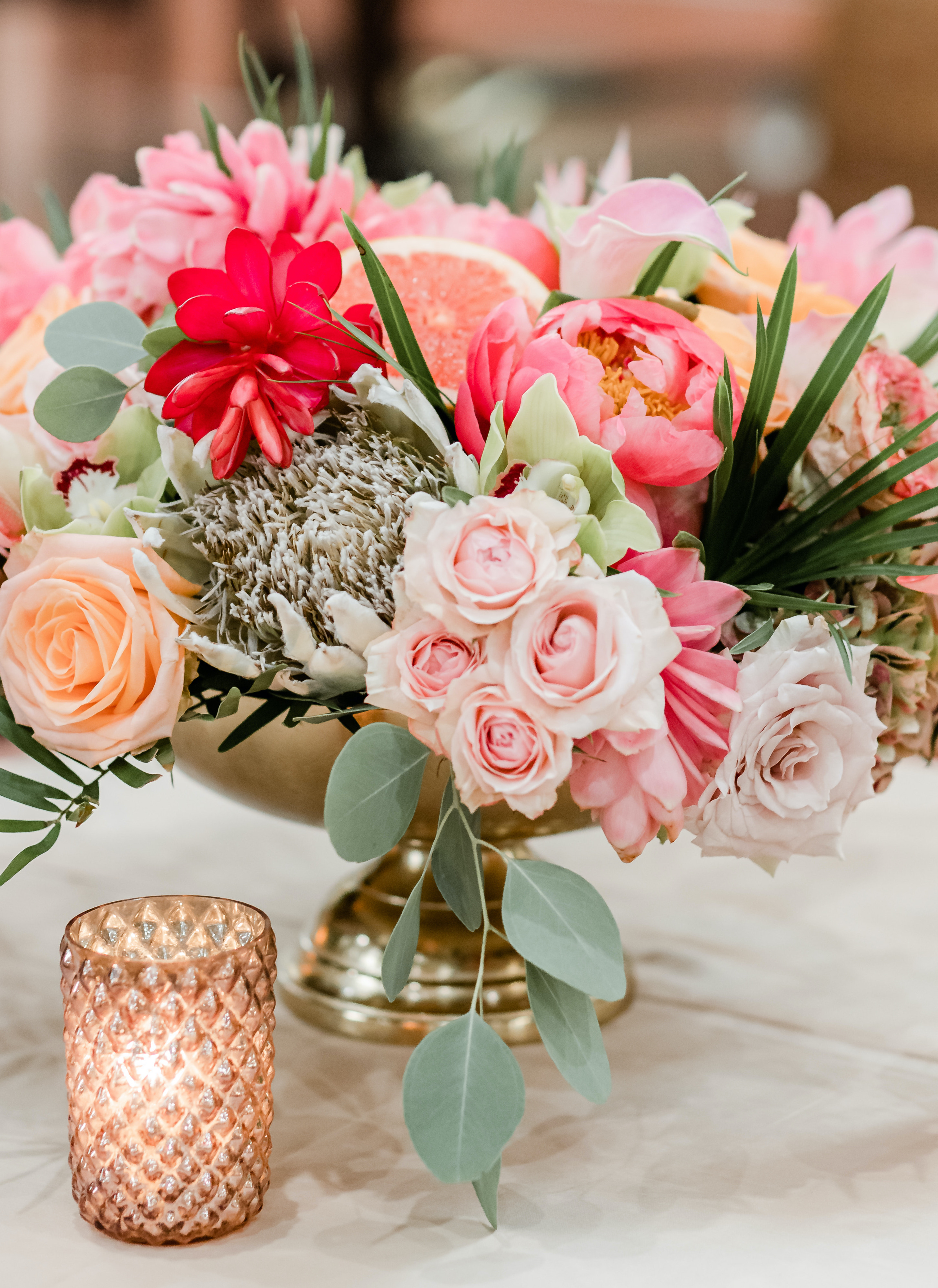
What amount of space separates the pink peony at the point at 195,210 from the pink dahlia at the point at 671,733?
10.8 inches

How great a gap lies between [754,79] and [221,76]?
905mm

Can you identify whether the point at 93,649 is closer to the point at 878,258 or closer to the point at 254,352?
the point at 254,352

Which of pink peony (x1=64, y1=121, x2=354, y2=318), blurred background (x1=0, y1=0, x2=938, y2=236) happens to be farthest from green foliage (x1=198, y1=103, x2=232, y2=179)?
blurred background (x1=0, y1=0, x2=938, y2=236)

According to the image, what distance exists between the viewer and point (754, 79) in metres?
2.21

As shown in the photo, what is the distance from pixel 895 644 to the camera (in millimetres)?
554

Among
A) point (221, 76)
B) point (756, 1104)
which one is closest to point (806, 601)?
point (756, 1104)

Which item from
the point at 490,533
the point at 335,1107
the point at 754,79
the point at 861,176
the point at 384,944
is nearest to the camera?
the point at 490,533

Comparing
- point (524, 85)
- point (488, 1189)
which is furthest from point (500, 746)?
point (524, 85)

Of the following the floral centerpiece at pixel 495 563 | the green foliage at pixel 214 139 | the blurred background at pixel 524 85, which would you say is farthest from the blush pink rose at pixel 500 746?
the blurred background at pixel 524 85

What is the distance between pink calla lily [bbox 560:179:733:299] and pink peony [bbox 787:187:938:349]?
0.19 m

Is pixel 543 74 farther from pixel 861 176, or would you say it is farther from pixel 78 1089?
pixel 78 1089

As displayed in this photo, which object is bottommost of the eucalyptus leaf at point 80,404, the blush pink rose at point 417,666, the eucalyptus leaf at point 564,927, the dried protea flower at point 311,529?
the eucalyptus leaf at point 564,927

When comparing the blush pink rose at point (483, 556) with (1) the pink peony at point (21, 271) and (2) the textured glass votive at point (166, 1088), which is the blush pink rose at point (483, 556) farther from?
(1) the pink peony at point (21, 271)

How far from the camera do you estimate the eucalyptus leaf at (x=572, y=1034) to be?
449mm
